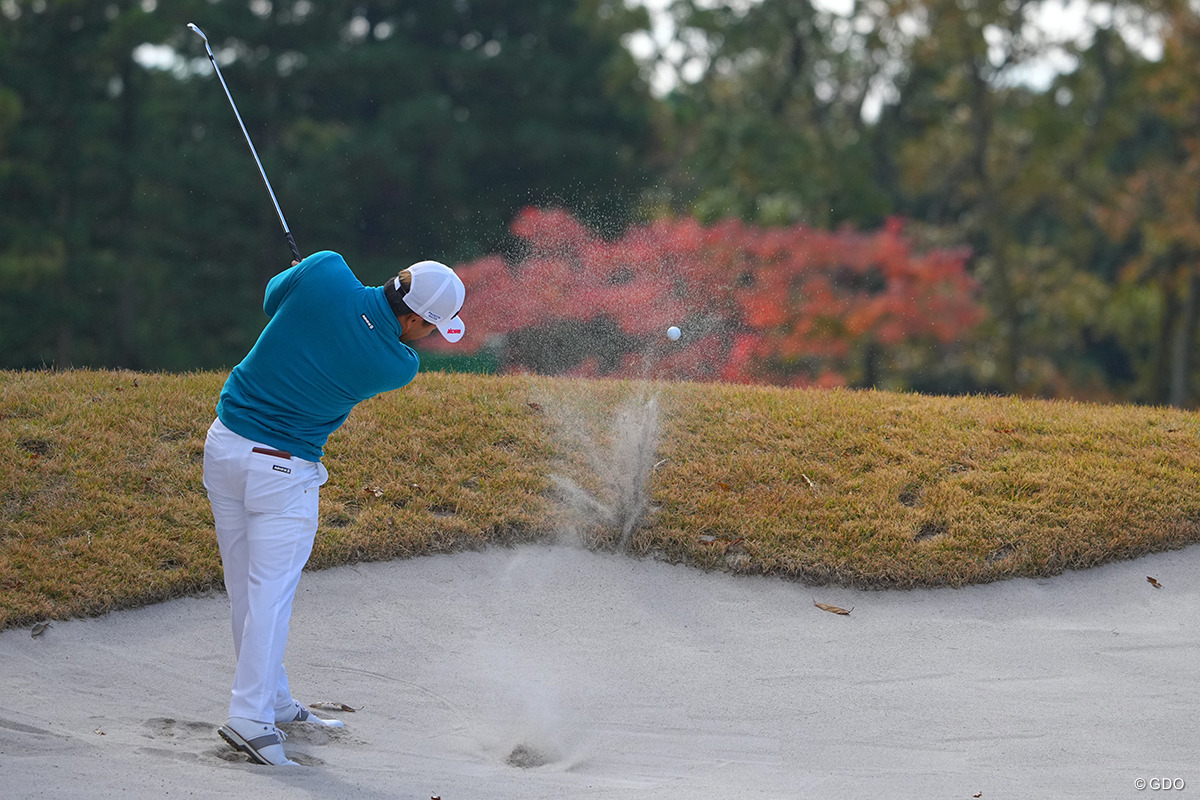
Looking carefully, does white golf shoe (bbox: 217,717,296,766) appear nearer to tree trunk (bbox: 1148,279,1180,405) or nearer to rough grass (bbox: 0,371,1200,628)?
rough grass (bbox: 0,371,1200,628)

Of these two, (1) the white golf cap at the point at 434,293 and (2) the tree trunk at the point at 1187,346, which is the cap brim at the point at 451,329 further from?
(2) the tree trunk at the point at 1187,346

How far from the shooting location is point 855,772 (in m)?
4.74

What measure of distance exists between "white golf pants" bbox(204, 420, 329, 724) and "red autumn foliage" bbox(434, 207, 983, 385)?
5.23 metres

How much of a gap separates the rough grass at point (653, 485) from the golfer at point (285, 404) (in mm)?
1875

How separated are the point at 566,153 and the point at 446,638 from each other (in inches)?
675

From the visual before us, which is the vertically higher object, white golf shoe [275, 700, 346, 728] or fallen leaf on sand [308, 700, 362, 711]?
white golf shoe [275, 700, 346, 728]

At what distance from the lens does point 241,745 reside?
14.1 feet

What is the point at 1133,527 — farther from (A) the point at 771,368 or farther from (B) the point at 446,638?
(A) the point at 771,368

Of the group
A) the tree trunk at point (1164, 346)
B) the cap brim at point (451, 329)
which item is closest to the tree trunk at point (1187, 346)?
the tree trunk at point (1164, 346)

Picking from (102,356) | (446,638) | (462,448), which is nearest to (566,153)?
(102,356)

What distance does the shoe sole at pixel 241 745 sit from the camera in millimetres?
4285

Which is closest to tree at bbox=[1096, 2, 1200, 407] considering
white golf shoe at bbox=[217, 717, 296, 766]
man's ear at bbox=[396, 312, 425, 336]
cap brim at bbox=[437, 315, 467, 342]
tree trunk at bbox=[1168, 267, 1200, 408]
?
tree trunk at bbox=[1168, 267, 1200, 408]

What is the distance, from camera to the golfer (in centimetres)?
427

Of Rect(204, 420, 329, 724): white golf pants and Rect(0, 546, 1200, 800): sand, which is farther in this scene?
Rect(0, 546, 1200, 800): sand
